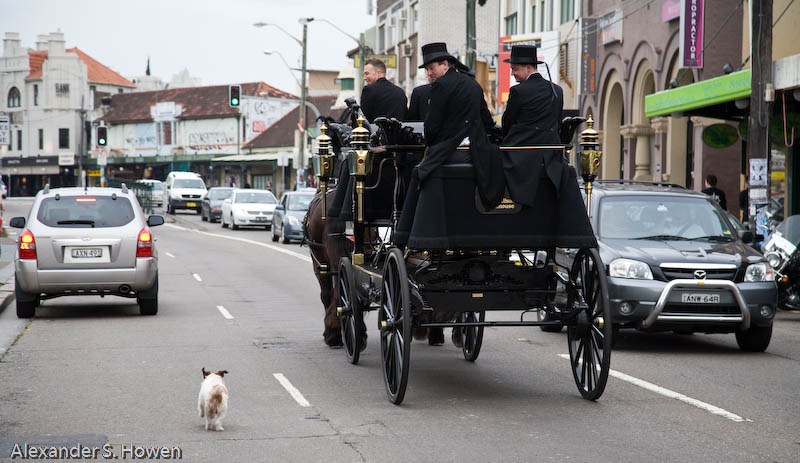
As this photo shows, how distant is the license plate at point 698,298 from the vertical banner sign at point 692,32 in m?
15.4

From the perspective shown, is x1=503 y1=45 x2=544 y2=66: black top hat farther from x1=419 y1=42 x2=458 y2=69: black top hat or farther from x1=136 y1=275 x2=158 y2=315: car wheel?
x1=136 y1=275 x2=158 y2=315: car wheel

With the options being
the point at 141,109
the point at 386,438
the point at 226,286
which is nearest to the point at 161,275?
the point at 226,286

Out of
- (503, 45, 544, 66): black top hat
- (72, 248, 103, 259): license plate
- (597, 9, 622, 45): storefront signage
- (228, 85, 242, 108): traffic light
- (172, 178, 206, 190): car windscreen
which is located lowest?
(72, 248, 103, 259): license plate

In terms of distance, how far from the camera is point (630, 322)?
36.3 feet

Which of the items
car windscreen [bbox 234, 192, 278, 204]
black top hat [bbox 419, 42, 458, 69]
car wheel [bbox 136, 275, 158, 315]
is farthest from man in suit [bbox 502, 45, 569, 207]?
car windscreen [bbox 234, 192, 278, 204]

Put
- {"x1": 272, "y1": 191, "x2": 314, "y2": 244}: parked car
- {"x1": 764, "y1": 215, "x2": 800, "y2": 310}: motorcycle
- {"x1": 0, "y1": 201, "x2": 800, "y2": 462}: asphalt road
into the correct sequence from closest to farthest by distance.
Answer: {"x1": 0, "y1": 201, "x2": 800, "y2": 462}: asphalt road, {"x1": 764, "y1": 215, "x2": 800, "y2": 310}: motorcycle, {"x1": 272, "y1": 191, "x2": 314, "y2": 244}: parked car

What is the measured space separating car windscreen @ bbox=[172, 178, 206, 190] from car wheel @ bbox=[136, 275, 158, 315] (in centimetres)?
4444

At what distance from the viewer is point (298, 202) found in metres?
33.8

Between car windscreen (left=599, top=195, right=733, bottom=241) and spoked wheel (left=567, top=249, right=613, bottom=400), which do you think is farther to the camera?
car windscreen (left=599, top=195, right=733, bottom=241)

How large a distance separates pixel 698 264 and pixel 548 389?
289 cm

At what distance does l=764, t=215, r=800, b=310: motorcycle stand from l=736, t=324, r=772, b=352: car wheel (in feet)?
10.7

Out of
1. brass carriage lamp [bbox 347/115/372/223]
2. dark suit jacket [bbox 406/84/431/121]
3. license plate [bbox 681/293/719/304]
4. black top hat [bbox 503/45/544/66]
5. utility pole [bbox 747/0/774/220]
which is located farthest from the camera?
utility pole [bbox 747/0/774/220]

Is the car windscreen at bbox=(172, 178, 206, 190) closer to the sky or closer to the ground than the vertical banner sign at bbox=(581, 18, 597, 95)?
closer to the ground

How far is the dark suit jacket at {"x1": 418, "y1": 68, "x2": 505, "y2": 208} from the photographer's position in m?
8.17
